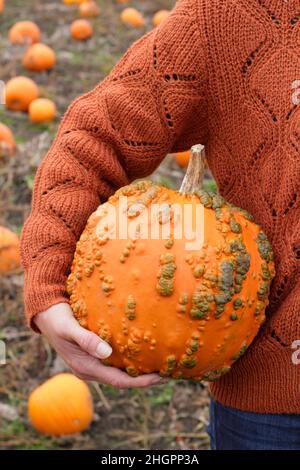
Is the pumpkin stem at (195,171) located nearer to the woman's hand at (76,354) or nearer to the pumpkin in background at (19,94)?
the woman's hand at (76,354)

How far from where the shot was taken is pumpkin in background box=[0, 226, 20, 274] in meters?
3.62

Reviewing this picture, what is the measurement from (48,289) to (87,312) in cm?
11

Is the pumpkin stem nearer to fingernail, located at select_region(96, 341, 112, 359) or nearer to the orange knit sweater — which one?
the orange knit sweater

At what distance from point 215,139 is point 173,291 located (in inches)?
16.7

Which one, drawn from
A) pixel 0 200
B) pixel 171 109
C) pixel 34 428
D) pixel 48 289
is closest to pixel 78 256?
pixel 48 289

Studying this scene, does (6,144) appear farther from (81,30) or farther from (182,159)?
(81,30)

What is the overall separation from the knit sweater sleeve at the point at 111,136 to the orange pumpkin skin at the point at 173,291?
0.10m

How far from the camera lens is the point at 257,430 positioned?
1.78 metres

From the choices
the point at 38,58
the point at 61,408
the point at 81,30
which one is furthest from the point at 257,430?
the point at 81,30

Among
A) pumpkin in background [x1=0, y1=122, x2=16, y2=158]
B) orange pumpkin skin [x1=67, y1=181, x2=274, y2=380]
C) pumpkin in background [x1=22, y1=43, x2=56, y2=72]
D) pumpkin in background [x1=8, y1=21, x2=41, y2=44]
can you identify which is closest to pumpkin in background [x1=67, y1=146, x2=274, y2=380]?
orange pumpkin skin [x1=67, y1=181, x2=274, y2=380]

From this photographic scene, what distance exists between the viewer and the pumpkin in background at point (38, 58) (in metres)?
5.78

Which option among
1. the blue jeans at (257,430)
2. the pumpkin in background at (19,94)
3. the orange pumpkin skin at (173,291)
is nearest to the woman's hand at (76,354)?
the orange pumpkin skin at (173,291)

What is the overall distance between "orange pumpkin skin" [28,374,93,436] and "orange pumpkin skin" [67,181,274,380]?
4.44ft

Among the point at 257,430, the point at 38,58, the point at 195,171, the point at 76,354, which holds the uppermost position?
the point at 38,58
